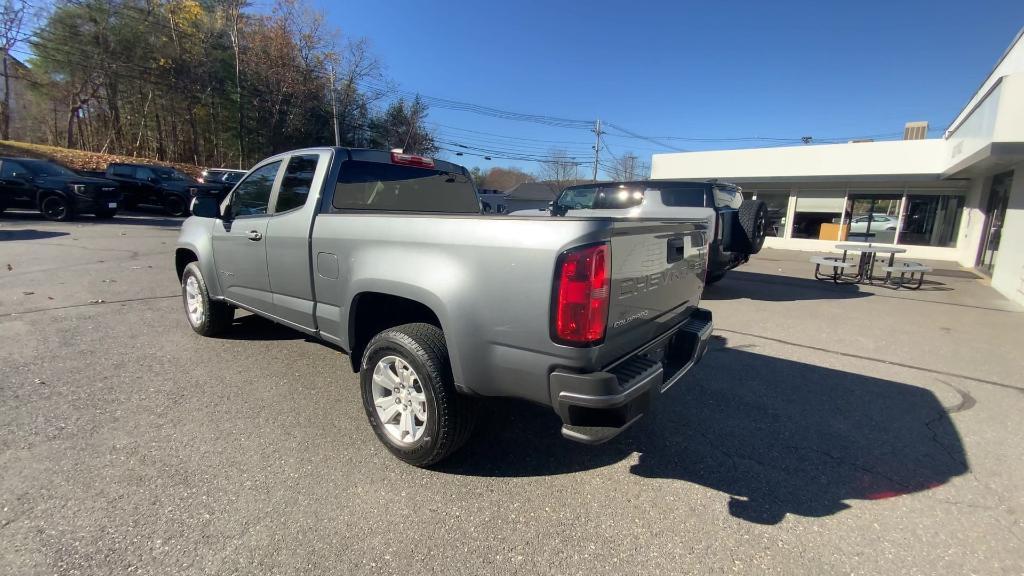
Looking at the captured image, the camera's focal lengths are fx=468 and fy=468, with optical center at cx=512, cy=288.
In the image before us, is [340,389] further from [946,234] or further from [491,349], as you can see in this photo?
[946,234]

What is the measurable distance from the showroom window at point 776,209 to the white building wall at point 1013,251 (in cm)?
941

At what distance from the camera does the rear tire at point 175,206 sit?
59.7 ft

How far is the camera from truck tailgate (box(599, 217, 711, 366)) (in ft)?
7.18

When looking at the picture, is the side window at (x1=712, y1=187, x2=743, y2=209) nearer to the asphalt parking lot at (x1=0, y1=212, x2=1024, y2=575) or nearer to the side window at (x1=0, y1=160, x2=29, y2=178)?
the asphalt parking lot at (x1=0, y1=212, x2=1024, y2=575)

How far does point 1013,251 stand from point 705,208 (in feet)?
21.9

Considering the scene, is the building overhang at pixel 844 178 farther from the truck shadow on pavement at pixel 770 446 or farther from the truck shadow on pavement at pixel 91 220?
the truck shadow on pavement at pixel 91 220

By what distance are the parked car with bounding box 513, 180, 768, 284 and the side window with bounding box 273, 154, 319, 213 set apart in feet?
14.1

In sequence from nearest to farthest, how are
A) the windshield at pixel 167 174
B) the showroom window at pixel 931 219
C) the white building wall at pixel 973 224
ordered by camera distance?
the white building wall at pixel 973 224 < the showroom window at pixel 931 219 < the windshield at pixel 167 174

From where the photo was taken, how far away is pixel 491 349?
225 centimetres

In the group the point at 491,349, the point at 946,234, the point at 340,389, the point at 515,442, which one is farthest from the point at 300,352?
the point at 946,234

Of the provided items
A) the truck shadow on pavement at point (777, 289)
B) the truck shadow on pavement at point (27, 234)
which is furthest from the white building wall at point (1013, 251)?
the truck shadow on pavement at point (27, 234)

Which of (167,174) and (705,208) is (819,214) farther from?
(167,174)

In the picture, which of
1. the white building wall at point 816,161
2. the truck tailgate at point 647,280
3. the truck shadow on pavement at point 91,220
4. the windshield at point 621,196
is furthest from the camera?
the white building wall at point 816,161

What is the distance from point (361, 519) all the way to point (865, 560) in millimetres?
2332
